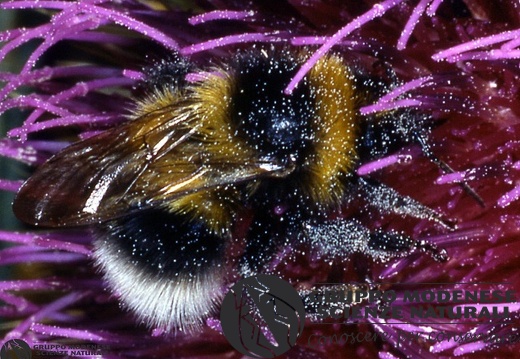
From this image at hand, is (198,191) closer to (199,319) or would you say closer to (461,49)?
(199,319)

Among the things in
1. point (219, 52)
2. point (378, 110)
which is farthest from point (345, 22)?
point (378, 110)

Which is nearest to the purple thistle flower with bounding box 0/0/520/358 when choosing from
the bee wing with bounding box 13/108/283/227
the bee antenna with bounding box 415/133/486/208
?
the bee antenna with bounding box 415/133/486/208

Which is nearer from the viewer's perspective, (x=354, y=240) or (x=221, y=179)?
(x=221, y=179)

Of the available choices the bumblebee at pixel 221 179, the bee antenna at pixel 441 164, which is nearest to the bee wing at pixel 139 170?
the bumblebee at pixel 221 179

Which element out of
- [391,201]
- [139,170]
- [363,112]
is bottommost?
[139,170]

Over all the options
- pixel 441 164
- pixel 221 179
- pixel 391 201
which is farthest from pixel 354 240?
pixel 221 179

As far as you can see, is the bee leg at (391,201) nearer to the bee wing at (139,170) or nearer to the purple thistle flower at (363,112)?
the purple thistle flower at (363,112)

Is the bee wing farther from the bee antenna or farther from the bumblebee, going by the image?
the bee antenna

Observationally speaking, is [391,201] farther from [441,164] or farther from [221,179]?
[221,179]
